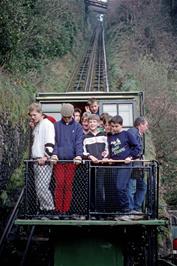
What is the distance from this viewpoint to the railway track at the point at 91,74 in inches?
1042

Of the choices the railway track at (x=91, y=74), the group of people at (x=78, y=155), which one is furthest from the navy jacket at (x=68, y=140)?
the railway track at (x=91, y=74)

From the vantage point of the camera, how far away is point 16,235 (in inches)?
465

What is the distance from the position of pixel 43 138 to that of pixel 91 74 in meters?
23.9

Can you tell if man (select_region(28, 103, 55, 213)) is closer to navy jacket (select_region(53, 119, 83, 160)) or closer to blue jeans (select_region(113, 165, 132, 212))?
navy jacket (select_region(53, 119, 83, 160))

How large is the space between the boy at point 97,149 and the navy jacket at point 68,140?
220mm

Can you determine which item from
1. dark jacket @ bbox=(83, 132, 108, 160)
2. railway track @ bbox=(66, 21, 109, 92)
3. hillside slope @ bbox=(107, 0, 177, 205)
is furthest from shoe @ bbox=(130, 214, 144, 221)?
railway track @ bbox=(66, 21, 109, 92)

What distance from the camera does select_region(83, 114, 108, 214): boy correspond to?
297 inches

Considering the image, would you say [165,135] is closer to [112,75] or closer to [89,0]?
[112,75]

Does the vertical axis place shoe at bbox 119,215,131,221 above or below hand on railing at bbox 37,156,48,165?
A: below

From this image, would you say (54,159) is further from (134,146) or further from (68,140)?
(134,146)

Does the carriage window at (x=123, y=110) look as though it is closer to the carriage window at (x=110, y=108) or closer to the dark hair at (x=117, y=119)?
the carriage window at (x=110, y=108)

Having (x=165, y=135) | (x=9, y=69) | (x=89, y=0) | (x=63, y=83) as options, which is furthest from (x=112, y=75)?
(x=89, y=0)

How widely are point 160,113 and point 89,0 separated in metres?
54.9

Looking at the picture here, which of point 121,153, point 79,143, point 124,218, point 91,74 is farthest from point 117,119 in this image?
point 91,74
